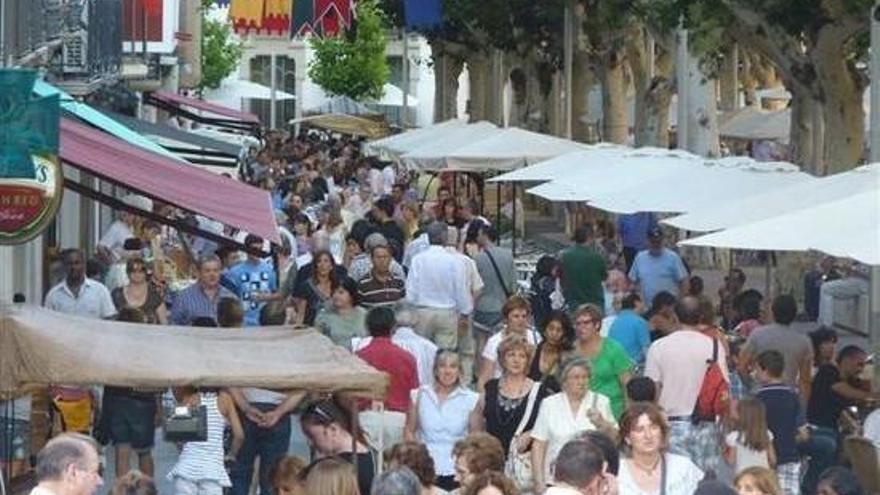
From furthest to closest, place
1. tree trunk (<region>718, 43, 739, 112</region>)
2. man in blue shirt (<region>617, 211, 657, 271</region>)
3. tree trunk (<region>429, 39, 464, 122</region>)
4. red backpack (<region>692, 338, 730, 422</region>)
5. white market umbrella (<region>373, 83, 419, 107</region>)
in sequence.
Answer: white market umbrella (<region>373, 83, 419, 107</region>) → tree trunk (<region>429, 39, 464, 122</region>) → tree trunk (<region>718, 43, 739, 112</region>) → man in blue shirt (<region>617, 211, 657, 271</region>) → red backpack (<region>692, 338, 730, 422</region>)

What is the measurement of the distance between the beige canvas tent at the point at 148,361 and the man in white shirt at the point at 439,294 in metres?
9.18

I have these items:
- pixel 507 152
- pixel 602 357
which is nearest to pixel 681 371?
pixel 602 357

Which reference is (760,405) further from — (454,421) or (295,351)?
(295,351)

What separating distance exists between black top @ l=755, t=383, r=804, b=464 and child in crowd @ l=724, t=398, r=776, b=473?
56cm

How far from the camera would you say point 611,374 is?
1608 centimetres

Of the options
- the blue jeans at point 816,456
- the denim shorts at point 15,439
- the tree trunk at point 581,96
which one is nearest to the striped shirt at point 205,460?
the denim shorts at point 15,439

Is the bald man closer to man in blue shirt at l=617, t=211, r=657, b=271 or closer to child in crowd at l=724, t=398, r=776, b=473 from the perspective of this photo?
child in crowd at l=724, t=398, r=776, b=473

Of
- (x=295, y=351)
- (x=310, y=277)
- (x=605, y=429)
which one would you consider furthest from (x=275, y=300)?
(x=295, y=351)

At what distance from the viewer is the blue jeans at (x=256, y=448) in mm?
15500

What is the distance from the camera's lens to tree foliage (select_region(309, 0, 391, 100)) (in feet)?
373

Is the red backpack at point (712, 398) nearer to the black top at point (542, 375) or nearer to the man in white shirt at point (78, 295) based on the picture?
the black top at point (542, 375)

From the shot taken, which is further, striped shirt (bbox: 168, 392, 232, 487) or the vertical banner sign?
the vertical banner sign

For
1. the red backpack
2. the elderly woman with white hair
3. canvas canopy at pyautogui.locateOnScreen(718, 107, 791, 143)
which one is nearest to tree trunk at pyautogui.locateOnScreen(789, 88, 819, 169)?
the red backpack

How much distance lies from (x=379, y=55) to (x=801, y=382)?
328ft
